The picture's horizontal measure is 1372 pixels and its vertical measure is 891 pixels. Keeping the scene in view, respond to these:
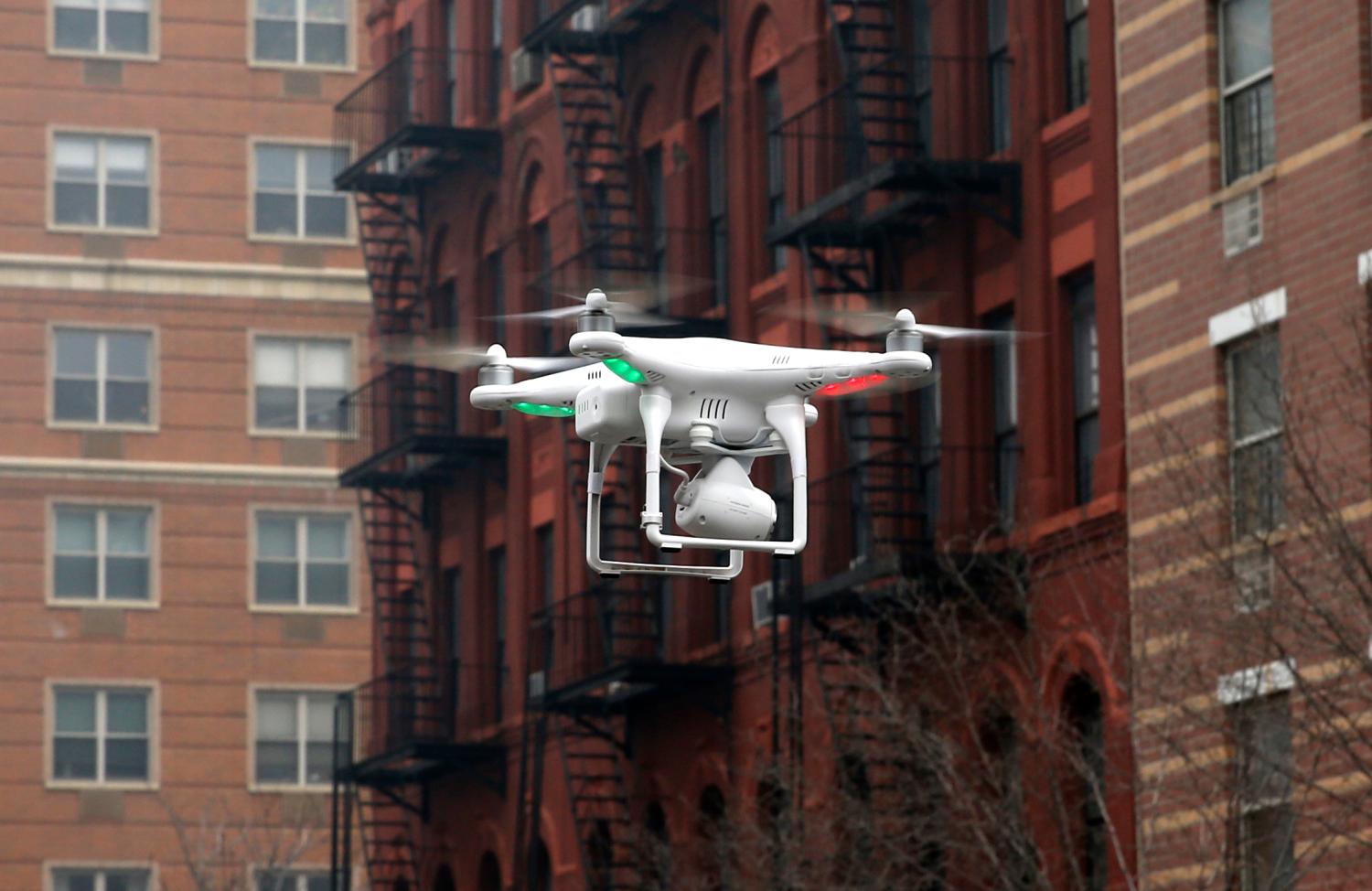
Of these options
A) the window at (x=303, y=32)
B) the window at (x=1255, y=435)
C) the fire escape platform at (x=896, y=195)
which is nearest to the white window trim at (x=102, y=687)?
the window at (x=303, y=32)

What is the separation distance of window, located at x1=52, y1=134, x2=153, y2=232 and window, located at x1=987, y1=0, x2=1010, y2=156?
37.0 m

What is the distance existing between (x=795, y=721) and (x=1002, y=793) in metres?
6.29

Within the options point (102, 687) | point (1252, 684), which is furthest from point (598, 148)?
point (102, 687)

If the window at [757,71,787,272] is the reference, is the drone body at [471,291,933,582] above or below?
below

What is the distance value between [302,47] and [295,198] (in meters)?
3.29

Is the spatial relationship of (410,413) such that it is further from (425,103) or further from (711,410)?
(711,410)

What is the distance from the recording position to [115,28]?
72.6 m

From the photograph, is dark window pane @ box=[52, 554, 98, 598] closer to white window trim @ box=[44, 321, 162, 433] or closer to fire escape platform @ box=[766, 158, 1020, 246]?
white window trim @ box=[44, 321, 162, 433]

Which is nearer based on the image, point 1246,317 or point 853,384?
point 853,384

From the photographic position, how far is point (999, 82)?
38625 millimetres

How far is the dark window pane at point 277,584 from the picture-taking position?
238ft

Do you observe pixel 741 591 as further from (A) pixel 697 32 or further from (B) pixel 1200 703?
(B) pixel 1200 703

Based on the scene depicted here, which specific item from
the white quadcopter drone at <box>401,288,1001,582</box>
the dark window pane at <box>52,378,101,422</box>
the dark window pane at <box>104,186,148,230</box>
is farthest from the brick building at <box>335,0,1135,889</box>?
the dark window pane at <box>104,186,148,230</box>

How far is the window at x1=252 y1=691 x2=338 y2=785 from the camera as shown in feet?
234
